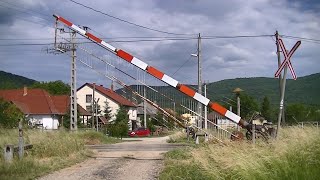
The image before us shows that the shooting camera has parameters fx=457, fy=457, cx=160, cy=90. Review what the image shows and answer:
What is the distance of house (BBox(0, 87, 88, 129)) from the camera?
75.7 m

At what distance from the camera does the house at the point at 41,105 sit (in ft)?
248

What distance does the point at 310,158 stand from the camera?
840cm

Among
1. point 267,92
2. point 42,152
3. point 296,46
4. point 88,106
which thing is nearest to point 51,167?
point 42,152

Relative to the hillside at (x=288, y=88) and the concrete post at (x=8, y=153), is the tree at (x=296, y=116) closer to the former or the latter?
the concrete post at (x=8, y=153)

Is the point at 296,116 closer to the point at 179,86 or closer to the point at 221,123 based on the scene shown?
the point at 221,123

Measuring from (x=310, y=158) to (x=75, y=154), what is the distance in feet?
38.7

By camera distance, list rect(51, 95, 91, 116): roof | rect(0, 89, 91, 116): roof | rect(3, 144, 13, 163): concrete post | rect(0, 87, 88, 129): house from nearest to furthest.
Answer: rect(3, 144, 13, 163): concrete post → rect(0, 87, 88, 129): house → rect(0, 89, 91, 116): roof → rect(51, 95, 91, 116): roof

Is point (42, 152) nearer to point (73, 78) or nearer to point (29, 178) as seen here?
point (29, 178)

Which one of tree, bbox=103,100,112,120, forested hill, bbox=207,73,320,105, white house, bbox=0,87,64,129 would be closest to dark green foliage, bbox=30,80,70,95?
tree, bbox=103,100,112,120

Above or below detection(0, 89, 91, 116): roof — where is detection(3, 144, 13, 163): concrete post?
below

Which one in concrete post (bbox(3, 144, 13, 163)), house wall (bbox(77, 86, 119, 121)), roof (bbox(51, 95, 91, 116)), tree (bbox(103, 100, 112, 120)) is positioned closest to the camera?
concrete post (bbox(3, 144, 13, 163))

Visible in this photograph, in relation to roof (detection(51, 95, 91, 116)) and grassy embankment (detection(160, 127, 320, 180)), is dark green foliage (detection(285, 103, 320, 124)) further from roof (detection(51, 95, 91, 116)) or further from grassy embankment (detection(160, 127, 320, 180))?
→ roof (detection(51, 95, 91, 116))

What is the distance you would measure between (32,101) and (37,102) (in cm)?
105

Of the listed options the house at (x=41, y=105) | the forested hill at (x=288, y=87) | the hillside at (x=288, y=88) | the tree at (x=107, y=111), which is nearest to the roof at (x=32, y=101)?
the house at (x=41, y=105)
